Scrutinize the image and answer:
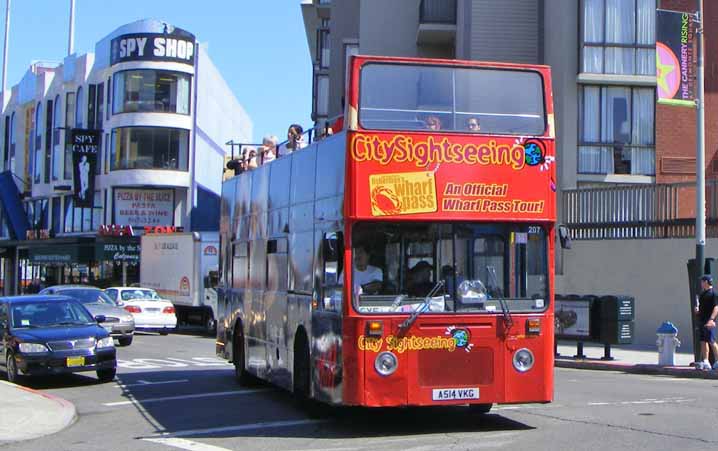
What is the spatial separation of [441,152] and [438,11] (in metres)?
28.0

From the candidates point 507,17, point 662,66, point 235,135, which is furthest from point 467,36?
point 235,135

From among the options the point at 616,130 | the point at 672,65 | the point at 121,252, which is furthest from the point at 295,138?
the point at 121,252

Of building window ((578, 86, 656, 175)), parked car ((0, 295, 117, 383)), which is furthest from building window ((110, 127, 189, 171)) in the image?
parked car ((0, 295, 117, 383))

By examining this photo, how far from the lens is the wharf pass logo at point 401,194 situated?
1100 cm

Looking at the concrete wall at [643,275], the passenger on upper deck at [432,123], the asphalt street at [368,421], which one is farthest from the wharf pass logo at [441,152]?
the concrete wall at [643,275]

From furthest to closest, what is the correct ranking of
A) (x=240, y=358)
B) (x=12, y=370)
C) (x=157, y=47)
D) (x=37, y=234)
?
(x=37, y=234), (x=157, y=47), (x=12, y=370), (x=240, y=358)

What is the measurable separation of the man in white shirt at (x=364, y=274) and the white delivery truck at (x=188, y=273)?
77.1 ft

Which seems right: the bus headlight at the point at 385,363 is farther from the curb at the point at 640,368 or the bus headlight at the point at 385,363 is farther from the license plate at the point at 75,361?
the curb at the point at 640,368

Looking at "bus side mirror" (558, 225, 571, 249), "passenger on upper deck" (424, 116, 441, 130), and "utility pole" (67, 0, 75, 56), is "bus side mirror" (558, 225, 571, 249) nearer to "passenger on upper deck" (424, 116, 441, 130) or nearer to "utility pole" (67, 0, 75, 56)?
"passenger on upper deck" (424, 116, 441, 130)

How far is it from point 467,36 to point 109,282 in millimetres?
28229

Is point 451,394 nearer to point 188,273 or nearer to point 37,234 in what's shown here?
point 188,273

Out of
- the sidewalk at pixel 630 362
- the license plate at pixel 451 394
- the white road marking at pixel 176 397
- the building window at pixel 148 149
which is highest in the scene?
the building window at pixel 148 149

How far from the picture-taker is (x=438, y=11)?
125 feet

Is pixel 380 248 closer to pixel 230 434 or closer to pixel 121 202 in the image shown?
pixel 230 434
